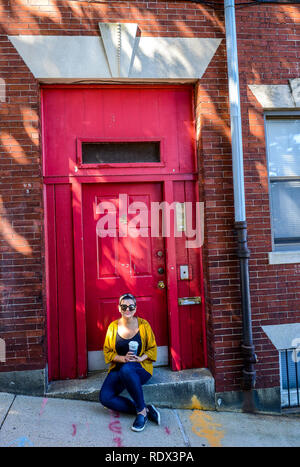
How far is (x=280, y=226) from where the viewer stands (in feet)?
14.8

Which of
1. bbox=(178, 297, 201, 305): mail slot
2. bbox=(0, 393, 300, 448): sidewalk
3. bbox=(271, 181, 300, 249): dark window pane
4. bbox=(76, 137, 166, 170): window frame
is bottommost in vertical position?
bbox=(0, 393, 300, 448): sidewalk

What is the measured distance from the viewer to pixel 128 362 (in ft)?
11.9

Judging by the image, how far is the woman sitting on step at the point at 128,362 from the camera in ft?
11.5

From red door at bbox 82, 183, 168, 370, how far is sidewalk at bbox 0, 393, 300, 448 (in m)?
0.74

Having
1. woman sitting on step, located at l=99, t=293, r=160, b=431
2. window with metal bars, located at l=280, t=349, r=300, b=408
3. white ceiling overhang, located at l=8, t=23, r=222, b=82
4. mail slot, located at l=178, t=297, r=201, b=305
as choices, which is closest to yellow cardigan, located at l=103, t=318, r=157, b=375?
→ woman sitting on step, located at l=99, t=293, r=160, b=431

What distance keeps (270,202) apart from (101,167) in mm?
2179

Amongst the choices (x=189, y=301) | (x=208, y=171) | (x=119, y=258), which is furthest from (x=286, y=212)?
(x=119, y=258)

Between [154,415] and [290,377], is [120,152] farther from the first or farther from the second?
[290,377]

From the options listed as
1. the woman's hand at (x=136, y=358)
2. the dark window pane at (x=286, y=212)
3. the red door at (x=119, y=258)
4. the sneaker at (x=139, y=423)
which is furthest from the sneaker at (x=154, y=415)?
the dark window pane at (x=286, y=212)

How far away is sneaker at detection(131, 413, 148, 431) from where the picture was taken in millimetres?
3383

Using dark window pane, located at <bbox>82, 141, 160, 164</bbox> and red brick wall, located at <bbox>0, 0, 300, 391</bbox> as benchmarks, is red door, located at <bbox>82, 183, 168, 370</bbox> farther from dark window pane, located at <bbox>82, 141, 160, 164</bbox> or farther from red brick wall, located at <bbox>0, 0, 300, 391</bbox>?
red brick wall, located at <bbox>0, 0, 300, 391</bbox>

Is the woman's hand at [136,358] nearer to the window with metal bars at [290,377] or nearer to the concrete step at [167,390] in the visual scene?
the concrete step at [167,390]
